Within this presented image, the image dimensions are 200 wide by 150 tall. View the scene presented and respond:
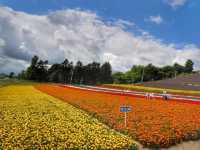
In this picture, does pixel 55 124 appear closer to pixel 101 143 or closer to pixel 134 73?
pixel 101 143

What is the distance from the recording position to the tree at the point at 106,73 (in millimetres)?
133025

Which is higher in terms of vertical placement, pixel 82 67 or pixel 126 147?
pixel 82 67

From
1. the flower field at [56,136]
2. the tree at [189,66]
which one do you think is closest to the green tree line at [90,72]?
the tree at [189,66]

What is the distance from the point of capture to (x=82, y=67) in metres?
130

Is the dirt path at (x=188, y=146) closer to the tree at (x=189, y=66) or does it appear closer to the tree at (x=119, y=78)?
the tree at (x=119, y=78)

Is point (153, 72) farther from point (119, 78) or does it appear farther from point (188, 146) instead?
point (188, 146)

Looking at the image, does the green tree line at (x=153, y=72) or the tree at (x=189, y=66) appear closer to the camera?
the green tree line at (x=153, y=72)

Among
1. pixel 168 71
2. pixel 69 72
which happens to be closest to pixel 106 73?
pixel 69 72

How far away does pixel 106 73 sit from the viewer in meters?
135

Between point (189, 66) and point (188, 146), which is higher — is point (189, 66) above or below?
above

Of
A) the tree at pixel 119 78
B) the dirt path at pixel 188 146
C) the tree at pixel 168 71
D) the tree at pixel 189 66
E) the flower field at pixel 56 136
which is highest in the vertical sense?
the tree at pixel 189 66

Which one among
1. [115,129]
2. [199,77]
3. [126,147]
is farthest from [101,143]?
[199,77]

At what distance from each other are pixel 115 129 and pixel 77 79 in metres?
117

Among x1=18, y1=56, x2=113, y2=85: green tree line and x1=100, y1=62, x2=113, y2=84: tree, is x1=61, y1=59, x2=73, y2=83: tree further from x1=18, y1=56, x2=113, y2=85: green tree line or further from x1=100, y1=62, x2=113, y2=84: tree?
x1=100, y1=62, x2=113, y2=84: tree
